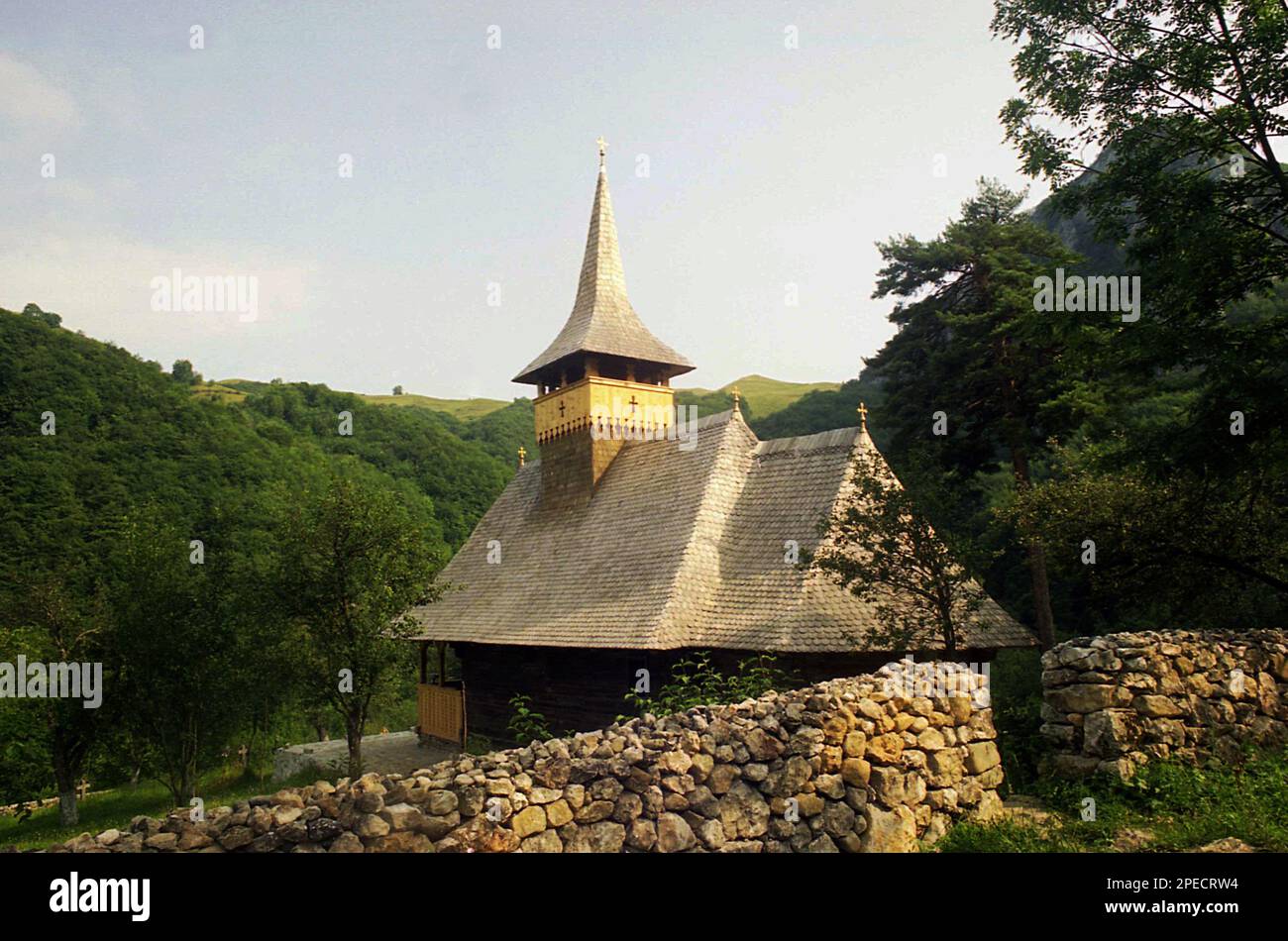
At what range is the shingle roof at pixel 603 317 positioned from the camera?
22.2 meters

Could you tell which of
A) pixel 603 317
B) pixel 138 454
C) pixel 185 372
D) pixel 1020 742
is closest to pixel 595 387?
pixel 603 317

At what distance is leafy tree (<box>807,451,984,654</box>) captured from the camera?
1191cm

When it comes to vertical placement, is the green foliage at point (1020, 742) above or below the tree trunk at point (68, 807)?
above

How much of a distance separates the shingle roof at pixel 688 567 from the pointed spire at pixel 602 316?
3007mm

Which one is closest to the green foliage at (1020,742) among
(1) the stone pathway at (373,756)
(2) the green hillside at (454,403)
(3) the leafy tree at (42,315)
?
(1) the stone pathway at (373,756)

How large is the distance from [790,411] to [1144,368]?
42.7m

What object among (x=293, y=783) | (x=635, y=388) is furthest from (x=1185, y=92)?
(x=293, y=783)

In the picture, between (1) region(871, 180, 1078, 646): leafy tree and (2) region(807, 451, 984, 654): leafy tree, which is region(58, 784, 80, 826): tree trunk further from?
(1) region(871, 180, 1078, 646): leafy tree

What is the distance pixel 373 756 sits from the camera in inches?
843

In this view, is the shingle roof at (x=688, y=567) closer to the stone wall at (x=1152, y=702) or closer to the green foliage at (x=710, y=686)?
the green foliage at (x=710, y=686)

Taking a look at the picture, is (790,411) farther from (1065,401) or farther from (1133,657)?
(1133,657)

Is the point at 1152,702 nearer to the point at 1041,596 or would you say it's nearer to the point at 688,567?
the point at 688,567

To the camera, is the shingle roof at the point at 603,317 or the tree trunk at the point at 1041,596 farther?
the shingle roof at the point at 603,317

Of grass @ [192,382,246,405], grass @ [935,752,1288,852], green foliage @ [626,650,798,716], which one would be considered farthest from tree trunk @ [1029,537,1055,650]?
grass @ [192,382,246,405]
